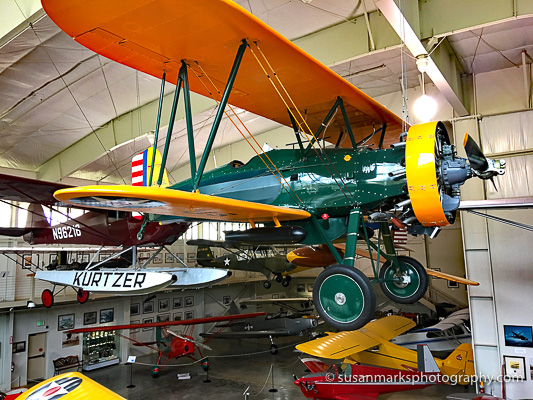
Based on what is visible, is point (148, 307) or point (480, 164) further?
point (148, 307)

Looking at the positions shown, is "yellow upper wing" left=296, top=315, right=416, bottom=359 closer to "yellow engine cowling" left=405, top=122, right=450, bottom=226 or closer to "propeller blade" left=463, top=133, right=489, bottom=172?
"yellow engine cowling" left=405, top=122, right=450, bottom=226

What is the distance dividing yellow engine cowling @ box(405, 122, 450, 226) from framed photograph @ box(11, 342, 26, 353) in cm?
1199

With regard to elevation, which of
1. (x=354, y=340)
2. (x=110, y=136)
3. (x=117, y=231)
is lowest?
(x=354, y=340)

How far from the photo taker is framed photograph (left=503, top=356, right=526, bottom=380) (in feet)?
24.4

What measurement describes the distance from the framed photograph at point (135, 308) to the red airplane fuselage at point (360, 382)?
29.6 ft

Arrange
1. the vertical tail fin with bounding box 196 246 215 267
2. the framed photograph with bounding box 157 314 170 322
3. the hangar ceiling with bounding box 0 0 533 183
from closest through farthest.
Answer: the hangar ceiling with bounding box 0 0 533 183, the vertical tail fin with bounding box 196 246 215 267, the framed photograph with bounding box 157 314 170 322

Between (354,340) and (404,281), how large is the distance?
370 cm

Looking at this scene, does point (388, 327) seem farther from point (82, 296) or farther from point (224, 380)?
point (82, 296)

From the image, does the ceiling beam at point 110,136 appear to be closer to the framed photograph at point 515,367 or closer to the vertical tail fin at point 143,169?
the vertical tail fin at point 143,169

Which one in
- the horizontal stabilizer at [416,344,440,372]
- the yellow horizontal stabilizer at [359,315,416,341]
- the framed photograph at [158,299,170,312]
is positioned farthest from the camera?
the framed photograph at [158,299,170,312]

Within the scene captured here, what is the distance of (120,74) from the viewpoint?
962cm

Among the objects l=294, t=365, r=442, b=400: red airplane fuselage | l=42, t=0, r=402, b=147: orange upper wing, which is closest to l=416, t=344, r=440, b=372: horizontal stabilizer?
l=294, t=365, r=442, b=400: red airplane fuselage

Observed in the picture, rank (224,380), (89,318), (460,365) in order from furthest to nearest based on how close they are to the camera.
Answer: (89,318), (224,380), (460,365)

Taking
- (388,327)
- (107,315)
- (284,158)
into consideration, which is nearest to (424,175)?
(284,158)
